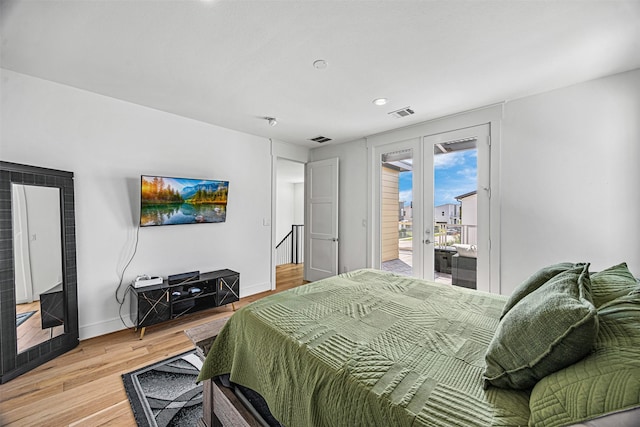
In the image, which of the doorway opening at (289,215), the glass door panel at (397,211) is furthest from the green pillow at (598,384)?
the doorway opening at (289,215)

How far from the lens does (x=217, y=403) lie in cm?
150

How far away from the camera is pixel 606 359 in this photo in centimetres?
67

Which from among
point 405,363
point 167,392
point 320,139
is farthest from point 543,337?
point 320,139

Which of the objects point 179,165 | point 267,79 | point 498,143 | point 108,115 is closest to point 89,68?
point 108,115

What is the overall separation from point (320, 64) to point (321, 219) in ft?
9.45

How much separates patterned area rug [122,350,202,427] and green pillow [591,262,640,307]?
2272mm

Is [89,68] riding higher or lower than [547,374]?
higher

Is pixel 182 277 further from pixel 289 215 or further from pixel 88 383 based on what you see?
pixel 289 215

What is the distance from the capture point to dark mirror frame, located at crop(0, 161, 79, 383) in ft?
6.43

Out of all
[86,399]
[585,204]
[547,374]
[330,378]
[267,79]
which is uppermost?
[267,79]

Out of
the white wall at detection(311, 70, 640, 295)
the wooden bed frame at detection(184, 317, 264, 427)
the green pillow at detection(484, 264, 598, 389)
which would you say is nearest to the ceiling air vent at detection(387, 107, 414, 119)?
the white wall at detection(311, 70, 640, 295)

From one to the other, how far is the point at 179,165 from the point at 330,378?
3178mm

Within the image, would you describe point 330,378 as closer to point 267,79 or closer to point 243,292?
→ point 267,79

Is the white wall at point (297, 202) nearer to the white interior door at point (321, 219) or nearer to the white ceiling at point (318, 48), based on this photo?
the white interior door at point (321, 219)
